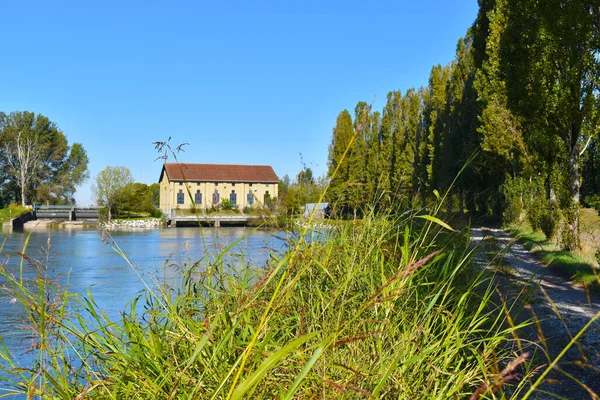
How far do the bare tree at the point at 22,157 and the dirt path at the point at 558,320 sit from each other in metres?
60.1

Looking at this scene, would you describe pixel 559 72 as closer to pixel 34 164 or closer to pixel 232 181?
pixel 232 181

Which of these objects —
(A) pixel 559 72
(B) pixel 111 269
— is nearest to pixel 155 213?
(B) pixel 111 269

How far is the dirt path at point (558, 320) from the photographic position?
3.58 meters

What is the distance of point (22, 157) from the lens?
60500mm

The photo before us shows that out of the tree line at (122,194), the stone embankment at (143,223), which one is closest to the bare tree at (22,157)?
the tree line at (122,194)

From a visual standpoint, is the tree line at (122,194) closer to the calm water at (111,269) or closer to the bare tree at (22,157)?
the bare tree at (22,157)

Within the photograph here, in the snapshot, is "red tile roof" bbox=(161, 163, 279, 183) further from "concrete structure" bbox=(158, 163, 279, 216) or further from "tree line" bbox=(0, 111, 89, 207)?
"tree line" bbox=(0, 111, 89, 207)

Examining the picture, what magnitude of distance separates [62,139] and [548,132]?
63.8 metres

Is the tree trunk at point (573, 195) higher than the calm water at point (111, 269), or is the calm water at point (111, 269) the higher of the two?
the tree trunk at point (573, 195)

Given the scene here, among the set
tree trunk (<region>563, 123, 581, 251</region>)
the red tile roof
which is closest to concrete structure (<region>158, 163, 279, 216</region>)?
the red tile roof

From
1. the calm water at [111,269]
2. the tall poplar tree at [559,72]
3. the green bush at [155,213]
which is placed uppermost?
the tall poplar tree at [559,72]

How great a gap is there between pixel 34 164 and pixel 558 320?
63867 millimetres

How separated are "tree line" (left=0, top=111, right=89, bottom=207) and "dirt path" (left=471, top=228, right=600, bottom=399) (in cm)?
5858

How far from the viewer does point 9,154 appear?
60625 mm
